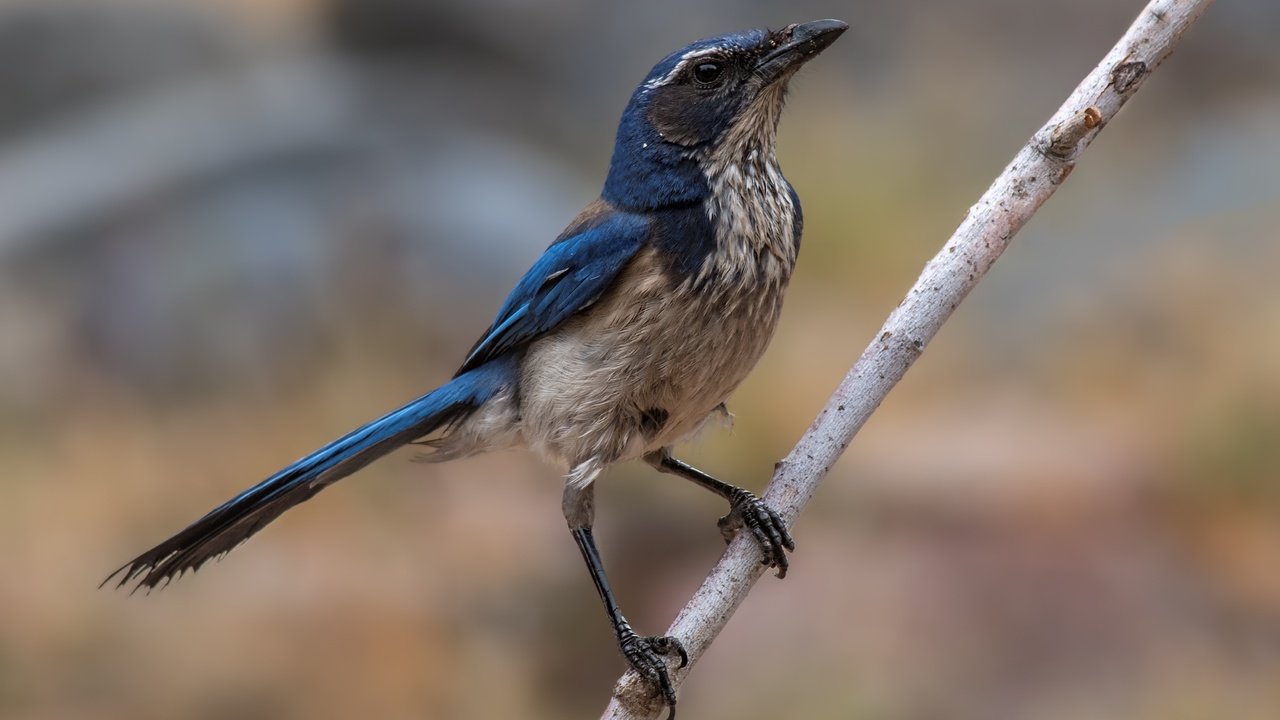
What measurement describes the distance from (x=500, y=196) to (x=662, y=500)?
196cm

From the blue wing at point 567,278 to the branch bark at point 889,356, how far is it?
66 cm

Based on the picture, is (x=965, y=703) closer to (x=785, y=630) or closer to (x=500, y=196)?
(x=785, y=630)

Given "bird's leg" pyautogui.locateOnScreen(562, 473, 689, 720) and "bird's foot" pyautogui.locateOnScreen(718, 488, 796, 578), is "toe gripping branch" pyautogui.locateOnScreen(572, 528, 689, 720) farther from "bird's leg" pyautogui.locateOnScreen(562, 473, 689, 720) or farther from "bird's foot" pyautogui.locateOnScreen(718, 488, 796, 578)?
"bird's foot" pyautogui.locateOnScreen(718, 488, 796, 578)

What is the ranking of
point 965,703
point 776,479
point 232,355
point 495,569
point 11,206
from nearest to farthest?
point 776,479
point 965,703
point 495,569
point 232,355
point 11,206

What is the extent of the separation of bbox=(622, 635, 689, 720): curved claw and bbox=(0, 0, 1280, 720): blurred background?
2.46m

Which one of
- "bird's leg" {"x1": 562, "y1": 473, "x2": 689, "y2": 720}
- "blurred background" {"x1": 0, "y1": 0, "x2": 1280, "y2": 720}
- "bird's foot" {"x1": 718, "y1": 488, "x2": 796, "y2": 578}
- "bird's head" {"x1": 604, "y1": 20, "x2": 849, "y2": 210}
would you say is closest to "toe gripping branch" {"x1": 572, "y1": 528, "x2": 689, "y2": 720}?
"bird's leg" {"x1": 562, "y1": 473, "x2": 689, "y2": 720}

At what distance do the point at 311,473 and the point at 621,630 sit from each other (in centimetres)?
86

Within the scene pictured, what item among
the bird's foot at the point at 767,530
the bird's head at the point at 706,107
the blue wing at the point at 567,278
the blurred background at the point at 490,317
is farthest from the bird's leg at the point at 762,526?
the blurred background at the point at 490,317

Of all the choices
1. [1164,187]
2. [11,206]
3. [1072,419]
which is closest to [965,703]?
[1072,419]

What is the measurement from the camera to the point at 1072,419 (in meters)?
5.93

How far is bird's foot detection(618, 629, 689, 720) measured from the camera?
2852 mm

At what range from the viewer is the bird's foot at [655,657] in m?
2.85

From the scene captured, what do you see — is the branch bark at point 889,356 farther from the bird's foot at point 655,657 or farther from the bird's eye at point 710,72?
the bird's eye at point 710,72

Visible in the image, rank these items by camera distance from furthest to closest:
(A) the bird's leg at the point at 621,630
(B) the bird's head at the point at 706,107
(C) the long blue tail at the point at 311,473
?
(B) the bird's head at the point at 706,107 → (C) the long blue tail at the point at 311,473 → (A) the bird's leg at the point at 621,630
